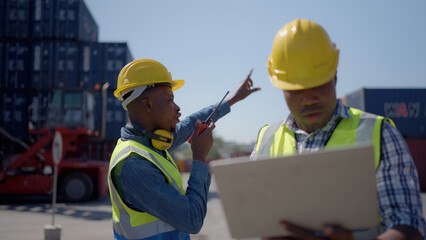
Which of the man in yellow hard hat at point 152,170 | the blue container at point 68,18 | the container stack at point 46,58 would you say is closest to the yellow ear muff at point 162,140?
the man in yellow hard hat at point 152,170

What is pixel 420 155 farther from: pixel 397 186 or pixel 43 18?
pixel 43 18

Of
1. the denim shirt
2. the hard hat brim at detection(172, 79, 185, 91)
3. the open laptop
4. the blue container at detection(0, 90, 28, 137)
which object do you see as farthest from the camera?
the blue container at detection(0, 90, 28, 137)

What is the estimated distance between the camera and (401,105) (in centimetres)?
1897

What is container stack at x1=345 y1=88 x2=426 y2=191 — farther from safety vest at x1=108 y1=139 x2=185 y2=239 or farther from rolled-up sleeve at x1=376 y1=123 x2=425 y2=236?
rolled-up sleeve at x1=376 y1=123 x2=425 y2=236

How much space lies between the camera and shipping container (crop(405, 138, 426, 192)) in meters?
18.2

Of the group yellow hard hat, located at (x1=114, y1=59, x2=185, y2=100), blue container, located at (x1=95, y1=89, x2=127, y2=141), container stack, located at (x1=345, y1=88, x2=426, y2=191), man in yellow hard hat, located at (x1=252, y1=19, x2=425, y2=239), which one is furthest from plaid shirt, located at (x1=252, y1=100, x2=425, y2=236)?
container stack, located at (x1=345, y1=88, x2=426, y2=191)

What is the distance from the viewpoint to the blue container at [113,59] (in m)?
18.9

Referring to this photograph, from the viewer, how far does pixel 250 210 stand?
117cm

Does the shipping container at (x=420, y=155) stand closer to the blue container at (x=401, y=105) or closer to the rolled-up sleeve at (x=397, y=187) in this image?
the blue container at (x=401, y=105)

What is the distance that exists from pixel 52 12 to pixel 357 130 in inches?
817

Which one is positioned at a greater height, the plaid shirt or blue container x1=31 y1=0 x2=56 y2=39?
blue container x1=31 y1=0 x2=56 y2=39

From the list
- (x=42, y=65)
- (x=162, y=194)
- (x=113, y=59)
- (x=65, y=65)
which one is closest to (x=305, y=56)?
Answer: (x=162, y=194)

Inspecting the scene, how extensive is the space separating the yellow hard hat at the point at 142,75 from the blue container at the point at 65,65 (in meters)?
17.8

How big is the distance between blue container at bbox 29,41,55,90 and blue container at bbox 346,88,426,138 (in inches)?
647
